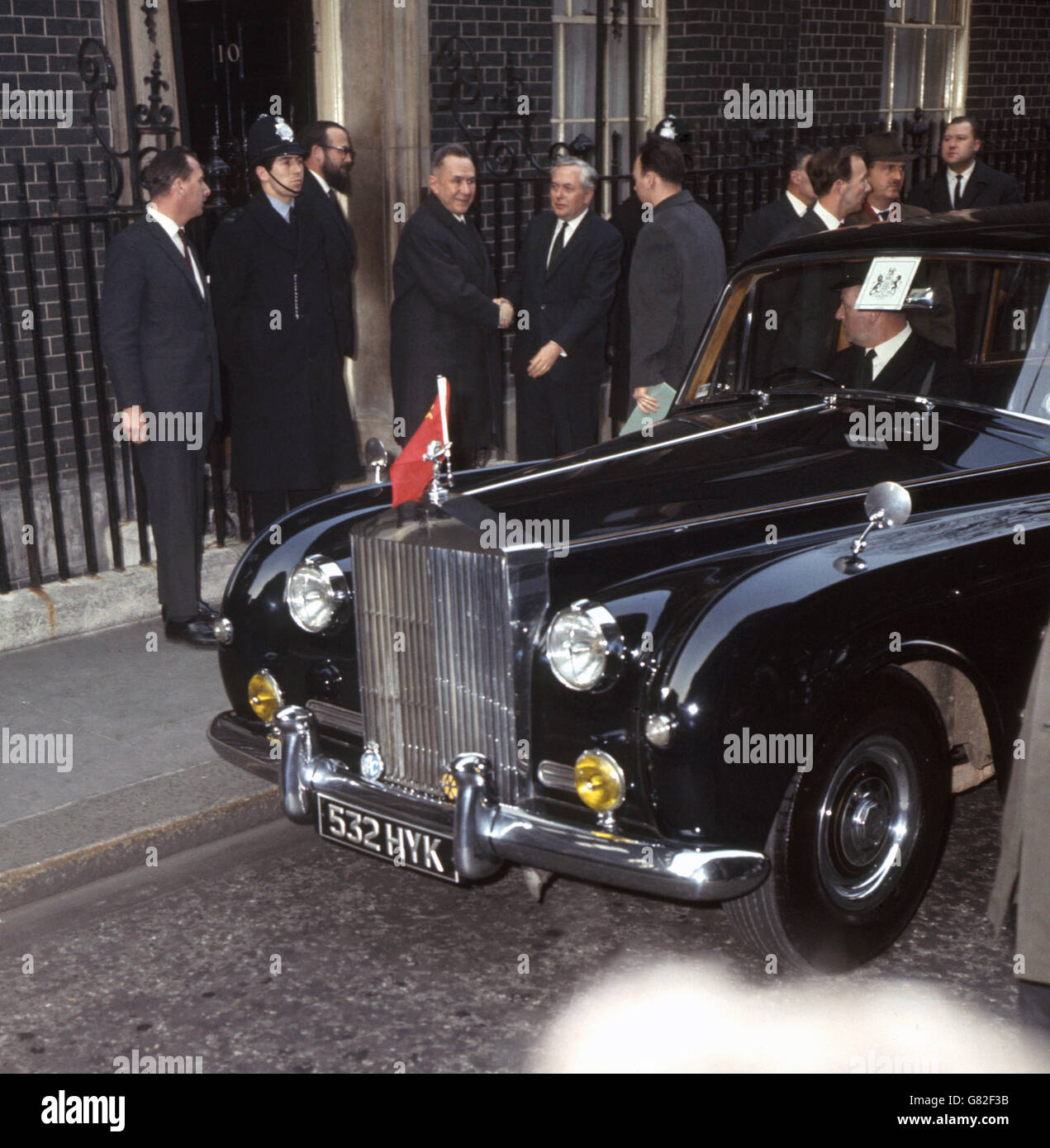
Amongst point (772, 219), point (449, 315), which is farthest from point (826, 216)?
point (449, 315)

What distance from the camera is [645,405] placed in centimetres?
635

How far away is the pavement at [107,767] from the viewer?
16.3 ft

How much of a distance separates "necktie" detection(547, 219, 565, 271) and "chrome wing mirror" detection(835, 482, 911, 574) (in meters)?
4.35

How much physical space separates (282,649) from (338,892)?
82cm

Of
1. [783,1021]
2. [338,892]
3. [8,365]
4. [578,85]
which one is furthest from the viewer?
[578,85]

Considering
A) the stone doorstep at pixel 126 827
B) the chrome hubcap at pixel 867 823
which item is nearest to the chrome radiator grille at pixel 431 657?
the chrome hubcap at pixel 867 823

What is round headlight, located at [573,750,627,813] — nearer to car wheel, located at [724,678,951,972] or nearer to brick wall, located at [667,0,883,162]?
car wheel, located at [724,678,951,972]

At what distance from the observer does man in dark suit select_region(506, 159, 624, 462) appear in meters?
8.02

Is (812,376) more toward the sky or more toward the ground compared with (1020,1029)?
more toward the sky

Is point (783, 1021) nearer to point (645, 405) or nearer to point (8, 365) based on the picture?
point (645, 405)

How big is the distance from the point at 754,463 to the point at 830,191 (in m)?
3.94

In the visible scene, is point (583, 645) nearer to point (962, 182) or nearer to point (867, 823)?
point (867, 823)

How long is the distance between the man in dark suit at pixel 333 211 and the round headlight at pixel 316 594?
3.24 meters
